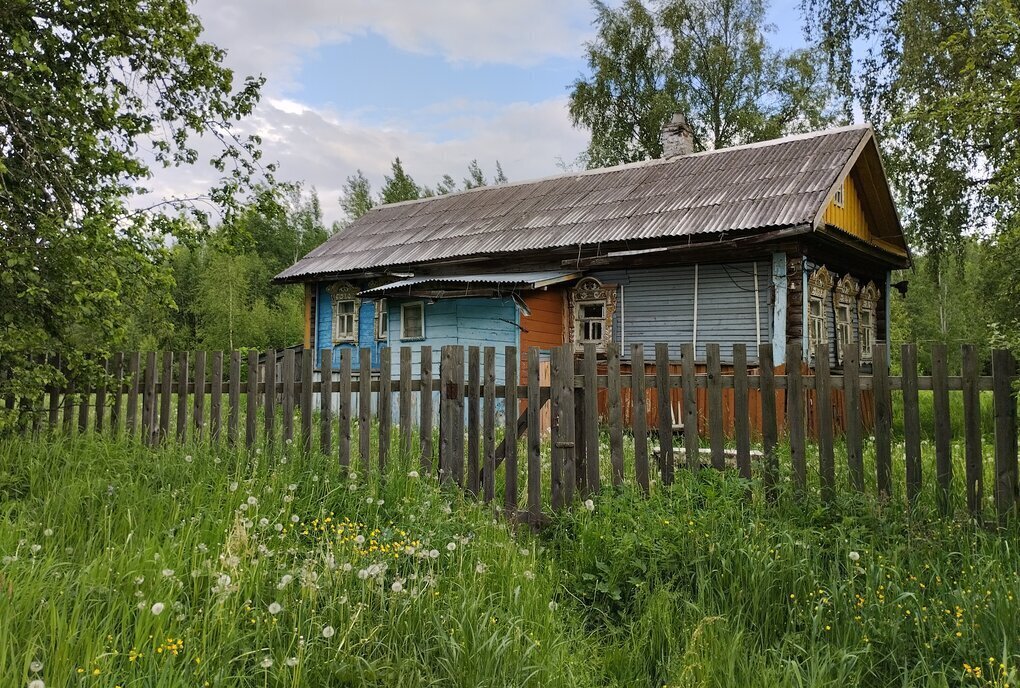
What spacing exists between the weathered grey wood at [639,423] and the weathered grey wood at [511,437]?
846 millimetres

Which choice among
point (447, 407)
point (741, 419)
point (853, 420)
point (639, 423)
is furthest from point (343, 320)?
point (853, 420)

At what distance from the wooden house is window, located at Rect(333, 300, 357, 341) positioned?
0.21ft

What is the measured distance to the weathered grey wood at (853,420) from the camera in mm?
4098

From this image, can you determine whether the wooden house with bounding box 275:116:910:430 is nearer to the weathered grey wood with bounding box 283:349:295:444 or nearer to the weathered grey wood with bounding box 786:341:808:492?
the weathered grey wood with bounding box 283:349:295:444

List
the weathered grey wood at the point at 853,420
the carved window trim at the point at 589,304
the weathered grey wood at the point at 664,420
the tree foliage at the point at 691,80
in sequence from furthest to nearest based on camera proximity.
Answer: the tree foliage at the point at 691,80 < the carved window trim at the point at 589,304 < the weathered grey wood at the point at 664,420 < the weathered grey wood at the point at 853,420

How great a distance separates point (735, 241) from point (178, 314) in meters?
32.9

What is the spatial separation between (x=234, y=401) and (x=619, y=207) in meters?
10.6

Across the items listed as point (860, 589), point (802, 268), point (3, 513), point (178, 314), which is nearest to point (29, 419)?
point (3, 513)

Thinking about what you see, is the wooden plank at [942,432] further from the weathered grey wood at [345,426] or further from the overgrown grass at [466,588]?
the weathered grey wood at [345,426]

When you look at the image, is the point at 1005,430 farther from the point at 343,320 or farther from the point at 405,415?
the point at 343,320

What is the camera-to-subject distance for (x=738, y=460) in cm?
436

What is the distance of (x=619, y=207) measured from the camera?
46.6 ft

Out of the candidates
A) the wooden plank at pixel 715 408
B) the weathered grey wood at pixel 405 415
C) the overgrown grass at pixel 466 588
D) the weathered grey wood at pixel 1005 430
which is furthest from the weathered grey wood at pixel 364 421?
the weathered grey wood at pixel 1005 430

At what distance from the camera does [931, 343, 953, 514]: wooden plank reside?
3.92 meters
